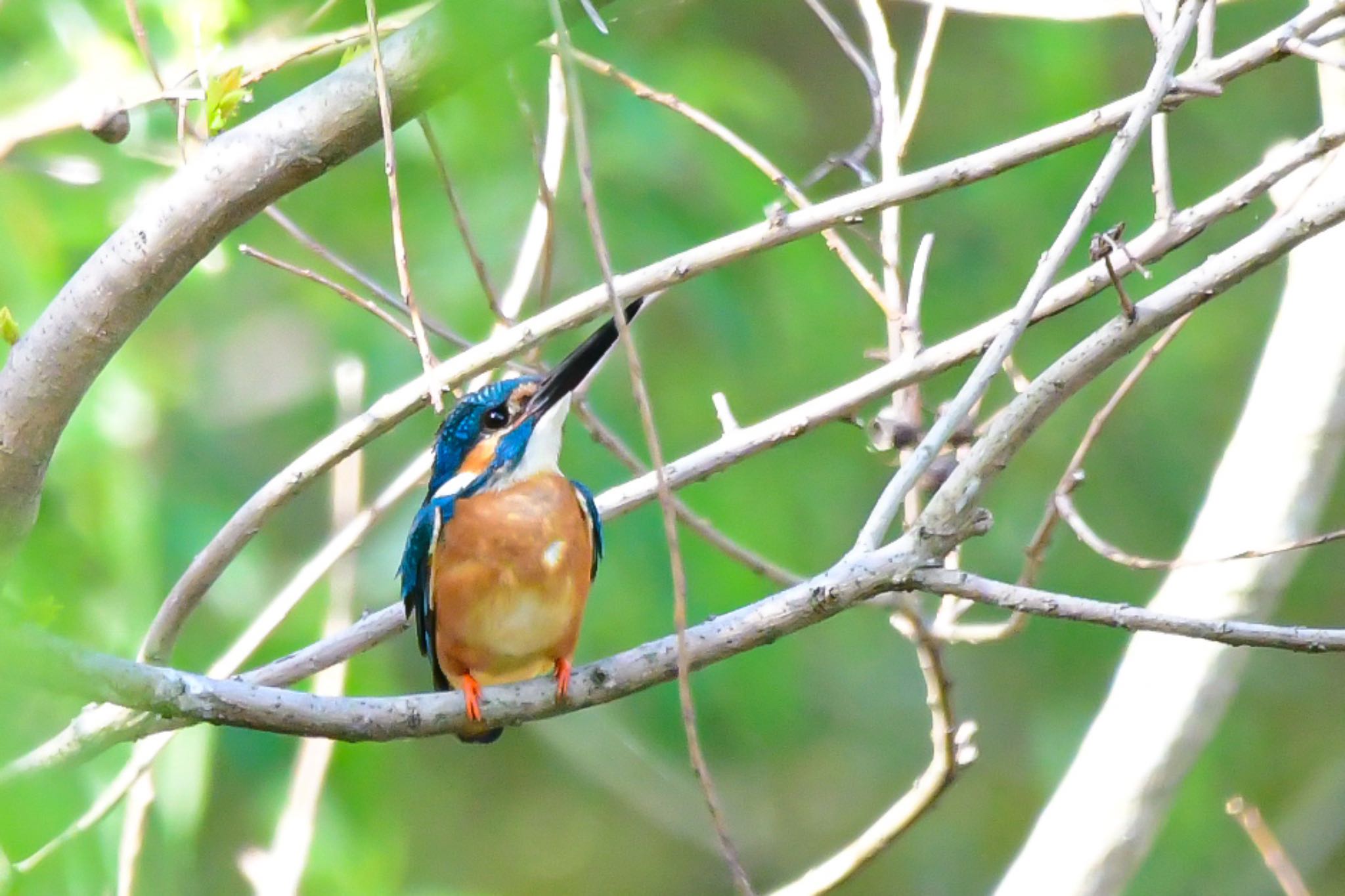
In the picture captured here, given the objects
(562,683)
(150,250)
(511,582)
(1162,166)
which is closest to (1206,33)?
Answer: (1162,166)

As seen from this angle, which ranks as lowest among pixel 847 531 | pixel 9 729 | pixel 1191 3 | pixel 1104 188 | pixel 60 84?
pixel 9 729

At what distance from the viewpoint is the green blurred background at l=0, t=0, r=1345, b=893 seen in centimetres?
402

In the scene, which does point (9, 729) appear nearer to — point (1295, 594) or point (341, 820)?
point (341, 820)

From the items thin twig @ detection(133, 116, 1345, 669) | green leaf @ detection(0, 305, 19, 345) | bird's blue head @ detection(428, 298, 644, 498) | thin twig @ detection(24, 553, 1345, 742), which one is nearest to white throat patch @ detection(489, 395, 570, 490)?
bird's blue head @ detection(428, 298, 644, 498)

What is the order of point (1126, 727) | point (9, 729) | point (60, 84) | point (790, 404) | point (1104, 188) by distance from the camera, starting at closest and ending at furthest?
1. point (9, 729)
2. point (1104, 188)
3. point (1126, 727)
4. point (60, 84)
5. point (790, 404)

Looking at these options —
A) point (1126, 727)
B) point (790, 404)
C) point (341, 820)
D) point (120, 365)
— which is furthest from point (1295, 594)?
point (120, 365)

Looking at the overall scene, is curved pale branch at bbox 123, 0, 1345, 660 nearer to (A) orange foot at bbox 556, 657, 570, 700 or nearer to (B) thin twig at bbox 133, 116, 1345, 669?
(B) thin twig at bbox 133, 116, 1345, 669

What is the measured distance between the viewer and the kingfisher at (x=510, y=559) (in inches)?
125

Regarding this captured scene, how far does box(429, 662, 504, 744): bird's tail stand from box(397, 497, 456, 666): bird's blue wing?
10 centimetres

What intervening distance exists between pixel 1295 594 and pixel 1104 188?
5.49m

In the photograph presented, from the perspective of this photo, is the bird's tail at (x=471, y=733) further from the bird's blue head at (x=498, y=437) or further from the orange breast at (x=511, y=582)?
the bird's blue head at (x=498, y=437)

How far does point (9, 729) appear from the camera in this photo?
1.06 metres

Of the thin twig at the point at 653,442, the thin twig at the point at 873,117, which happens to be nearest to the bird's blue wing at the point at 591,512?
the thin twig at the point at 873,117

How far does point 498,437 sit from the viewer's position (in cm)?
342
